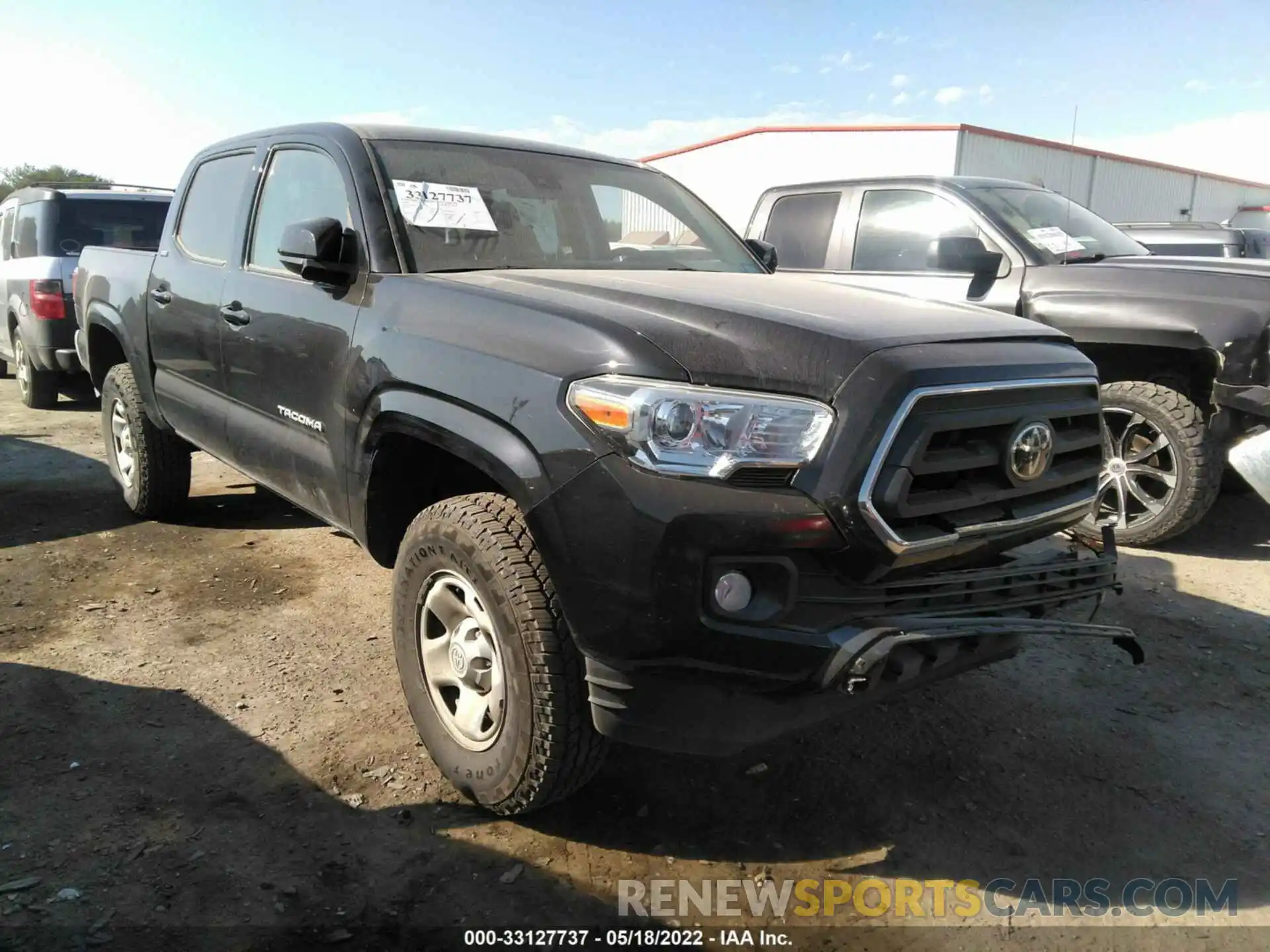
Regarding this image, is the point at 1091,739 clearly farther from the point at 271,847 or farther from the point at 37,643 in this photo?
the point at 37,643

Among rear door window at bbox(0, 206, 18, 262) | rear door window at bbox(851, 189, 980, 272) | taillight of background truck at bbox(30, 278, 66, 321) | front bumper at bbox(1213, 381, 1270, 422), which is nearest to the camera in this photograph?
front bumper at bbox(1213, 381, 1270, 422)

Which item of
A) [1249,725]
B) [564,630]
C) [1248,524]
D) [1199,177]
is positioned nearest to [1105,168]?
[1199,177]

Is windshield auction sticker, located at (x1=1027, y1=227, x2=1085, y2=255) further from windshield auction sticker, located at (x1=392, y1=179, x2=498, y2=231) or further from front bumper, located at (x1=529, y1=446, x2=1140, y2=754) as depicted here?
front bumper, located at (x1=529, y1=446, x2=1140, y2=754)

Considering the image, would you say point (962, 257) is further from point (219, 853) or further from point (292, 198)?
point (219, 853)

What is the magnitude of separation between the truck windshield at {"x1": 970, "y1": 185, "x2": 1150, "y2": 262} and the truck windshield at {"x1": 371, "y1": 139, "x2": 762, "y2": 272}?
2416 mm

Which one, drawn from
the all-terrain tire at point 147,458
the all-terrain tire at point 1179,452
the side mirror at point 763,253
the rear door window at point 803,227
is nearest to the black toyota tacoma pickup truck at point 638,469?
the side mirror at point 763,253

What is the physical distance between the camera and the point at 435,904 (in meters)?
2.27

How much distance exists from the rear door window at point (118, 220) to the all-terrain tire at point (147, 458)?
11.5 ft

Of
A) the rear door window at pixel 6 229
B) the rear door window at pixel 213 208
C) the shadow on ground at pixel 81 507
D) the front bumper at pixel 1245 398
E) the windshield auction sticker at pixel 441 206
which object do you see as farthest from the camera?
the rear door window at pixel 6 229

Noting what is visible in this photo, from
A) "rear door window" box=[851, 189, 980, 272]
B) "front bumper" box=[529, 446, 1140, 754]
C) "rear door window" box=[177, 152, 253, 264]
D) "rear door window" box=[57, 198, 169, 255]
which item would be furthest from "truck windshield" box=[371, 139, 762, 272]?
"rear door window" box=[57, 198, 169, 255]

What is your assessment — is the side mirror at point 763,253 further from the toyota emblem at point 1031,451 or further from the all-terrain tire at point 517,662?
the all-terrain tire at point 517,662

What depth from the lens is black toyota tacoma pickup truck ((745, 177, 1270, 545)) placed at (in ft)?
14.8

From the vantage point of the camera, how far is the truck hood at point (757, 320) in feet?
7.01

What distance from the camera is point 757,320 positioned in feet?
7.45
